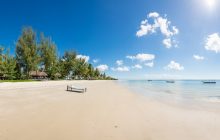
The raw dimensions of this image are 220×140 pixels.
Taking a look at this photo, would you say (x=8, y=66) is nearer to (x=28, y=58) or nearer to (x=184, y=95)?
(x=28, y=58)

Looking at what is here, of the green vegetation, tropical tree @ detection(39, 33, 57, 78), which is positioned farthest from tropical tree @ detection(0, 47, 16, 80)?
tropical tree @ detection(39, 33, 57, 78)

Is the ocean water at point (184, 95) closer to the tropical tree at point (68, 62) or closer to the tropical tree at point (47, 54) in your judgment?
the tropical tree at point (47, 54)

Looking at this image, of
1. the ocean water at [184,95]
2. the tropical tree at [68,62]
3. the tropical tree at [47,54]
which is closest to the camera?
the ocean water at [184,95]

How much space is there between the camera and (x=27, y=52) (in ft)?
159

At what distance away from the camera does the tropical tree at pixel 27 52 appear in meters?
48.6

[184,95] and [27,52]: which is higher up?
[27,52]

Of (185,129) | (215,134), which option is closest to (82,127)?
(185,129)

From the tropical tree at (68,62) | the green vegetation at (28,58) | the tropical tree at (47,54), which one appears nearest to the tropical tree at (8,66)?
the green vegetation at (28,58)

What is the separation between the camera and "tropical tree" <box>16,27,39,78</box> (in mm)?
48625

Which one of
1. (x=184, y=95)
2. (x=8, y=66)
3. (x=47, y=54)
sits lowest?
(x=184, y=95)

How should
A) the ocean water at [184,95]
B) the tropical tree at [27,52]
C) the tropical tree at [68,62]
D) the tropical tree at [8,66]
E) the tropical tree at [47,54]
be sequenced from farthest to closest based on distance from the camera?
the tropical tree at [68,62], the tropical tree at [47,54], the tropical tree at [27,52], the tropical tree at [8,66], the ocean water at [184,95]

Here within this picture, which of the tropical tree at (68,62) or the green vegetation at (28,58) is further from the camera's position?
the tropical tree at (68,62)

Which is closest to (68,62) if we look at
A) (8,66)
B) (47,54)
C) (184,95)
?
(47,54)

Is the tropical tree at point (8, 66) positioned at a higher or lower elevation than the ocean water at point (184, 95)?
higher
